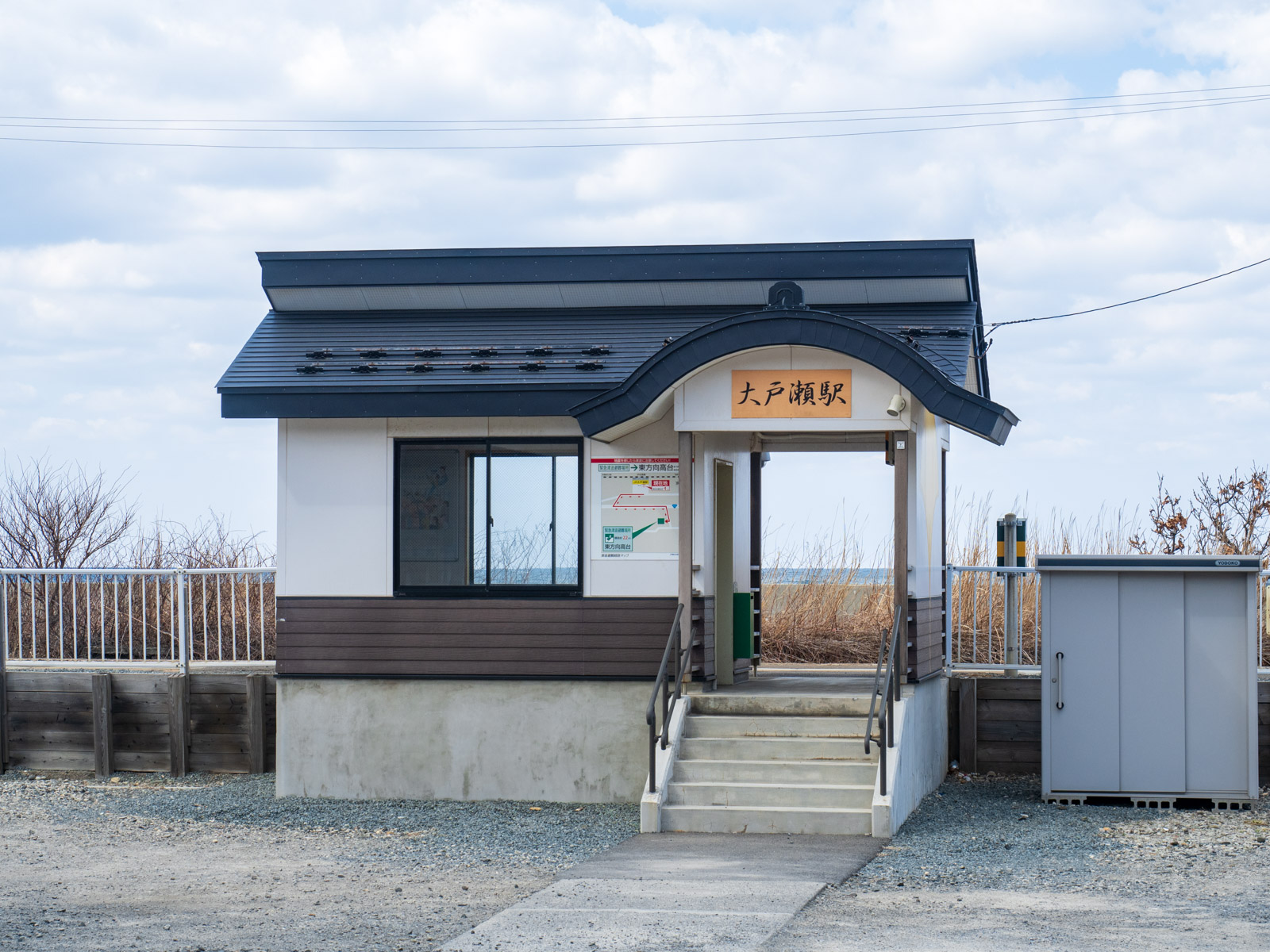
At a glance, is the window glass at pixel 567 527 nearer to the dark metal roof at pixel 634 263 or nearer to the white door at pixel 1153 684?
the dark metal roof at pixel 634 263

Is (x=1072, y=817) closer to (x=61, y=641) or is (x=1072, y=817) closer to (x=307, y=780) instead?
(x=307, y=780)

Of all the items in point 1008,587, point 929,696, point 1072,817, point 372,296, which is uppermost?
point 372,296

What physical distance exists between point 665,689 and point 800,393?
8.16 feet

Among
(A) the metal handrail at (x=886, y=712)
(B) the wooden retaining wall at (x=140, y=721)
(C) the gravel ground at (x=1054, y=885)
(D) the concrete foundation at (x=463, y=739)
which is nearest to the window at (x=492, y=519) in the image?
(D) the concrete foundation at (x=463, y=739)

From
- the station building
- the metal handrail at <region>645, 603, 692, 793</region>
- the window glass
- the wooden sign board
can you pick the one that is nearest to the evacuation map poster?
the station building

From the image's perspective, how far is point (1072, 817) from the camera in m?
11.2

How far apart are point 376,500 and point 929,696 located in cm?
501

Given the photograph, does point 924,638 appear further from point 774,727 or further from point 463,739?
point 463,739

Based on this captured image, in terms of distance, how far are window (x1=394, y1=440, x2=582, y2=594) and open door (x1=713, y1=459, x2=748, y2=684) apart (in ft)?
4.45

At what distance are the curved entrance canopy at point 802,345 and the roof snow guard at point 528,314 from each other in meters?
0.57

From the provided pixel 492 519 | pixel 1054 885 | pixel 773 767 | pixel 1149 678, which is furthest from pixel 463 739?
pixel 1149 678

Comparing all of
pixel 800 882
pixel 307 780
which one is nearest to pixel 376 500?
pixel 307 780

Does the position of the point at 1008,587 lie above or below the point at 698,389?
below

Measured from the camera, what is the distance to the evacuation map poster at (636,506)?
12.1 meters
